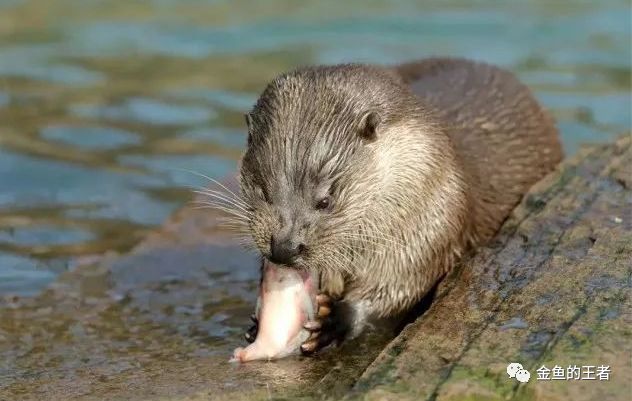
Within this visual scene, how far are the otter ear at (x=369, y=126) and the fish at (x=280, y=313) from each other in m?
0.40

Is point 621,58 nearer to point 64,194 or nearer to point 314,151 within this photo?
point 64,194

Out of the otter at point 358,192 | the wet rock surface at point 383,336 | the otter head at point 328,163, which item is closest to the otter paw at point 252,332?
the otter at point 358,192

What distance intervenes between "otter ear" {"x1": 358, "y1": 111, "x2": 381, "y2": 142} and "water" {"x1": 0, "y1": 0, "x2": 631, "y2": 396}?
737 mm

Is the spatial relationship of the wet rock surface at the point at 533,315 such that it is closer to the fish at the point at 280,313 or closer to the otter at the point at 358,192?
the otter at the point at 358,192

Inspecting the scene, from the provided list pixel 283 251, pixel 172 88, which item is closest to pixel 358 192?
pixel 283 251

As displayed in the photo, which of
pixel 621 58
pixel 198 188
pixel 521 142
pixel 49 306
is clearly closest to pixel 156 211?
pixel 198 188

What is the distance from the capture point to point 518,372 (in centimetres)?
273

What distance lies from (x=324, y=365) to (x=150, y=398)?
52 cm

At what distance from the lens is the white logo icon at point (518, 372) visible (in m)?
2.70

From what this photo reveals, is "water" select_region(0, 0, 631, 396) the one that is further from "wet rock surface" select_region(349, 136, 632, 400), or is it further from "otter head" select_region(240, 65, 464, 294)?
"wet rock surface" select_region(349, 136, 632, 400)

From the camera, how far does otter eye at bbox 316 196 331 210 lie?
10.8 ft

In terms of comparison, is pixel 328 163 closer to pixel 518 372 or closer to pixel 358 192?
pixel 358 192

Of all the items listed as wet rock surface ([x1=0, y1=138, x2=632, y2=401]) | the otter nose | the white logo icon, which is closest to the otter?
the otter nose

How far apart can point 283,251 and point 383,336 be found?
2.01ft
